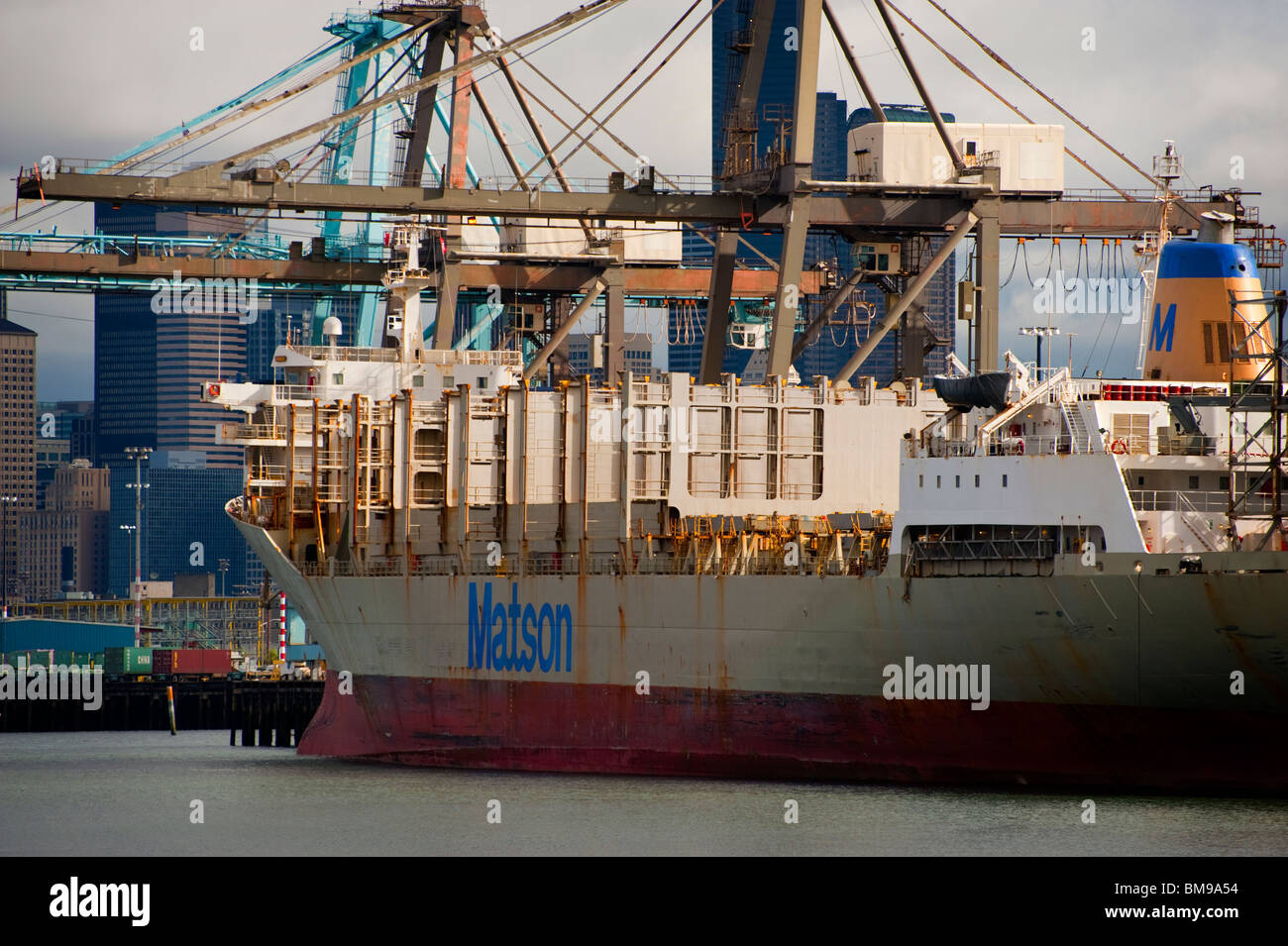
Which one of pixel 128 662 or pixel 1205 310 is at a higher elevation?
pixel 1205 310

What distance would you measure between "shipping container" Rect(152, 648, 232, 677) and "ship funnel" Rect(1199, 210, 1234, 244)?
63.3 meters

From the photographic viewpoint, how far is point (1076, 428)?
35.8m

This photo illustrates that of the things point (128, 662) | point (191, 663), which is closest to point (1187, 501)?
point (128, 662)

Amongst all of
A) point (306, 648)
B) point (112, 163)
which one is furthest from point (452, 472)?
point (306, 648)

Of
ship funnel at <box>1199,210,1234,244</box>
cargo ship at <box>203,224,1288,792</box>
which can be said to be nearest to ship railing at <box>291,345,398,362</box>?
cargo ship at <box>203,224,1288,792</box>

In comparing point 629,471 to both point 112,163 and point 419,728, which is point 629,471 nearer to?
point 419,728

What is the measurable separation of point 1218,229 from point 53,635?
9666cm

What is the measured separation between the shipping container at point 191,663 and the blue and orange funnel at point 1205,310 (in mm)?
62558

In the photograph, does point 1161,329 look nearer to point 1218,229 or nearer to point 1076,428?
point 1218,229

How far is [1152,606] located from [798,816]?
6.69m

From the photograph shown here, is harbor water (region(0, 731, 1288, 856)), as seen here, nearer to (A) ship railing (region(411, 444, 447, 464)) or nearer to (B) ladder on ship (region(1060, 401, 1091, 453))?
(B) ladder on ship (region(1060, 401, 1091, 453))

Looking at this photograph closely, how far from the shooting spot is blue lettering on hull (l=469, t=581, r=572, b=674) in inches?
1734

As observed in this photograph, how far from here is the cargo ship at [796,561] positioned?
33375 mm

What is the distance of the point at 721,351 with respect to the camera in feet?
171
